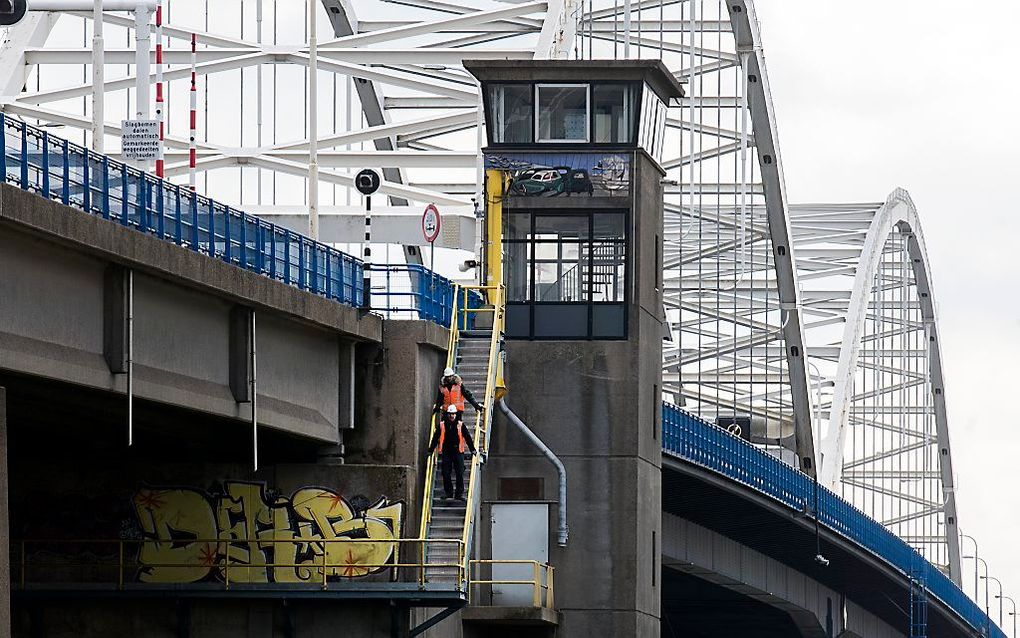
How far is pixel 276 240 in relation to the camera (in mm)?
41406

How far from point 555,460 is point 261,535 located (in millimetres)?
6850

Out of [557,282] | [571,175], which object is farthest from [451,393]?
[571,175]

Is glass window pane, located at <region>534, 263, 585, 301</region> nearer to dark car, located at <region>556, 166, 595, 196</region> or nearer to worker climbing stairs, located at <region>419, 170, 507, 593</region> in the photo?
worker climbing stairs, located at <region>419, 170, 507, 593</region>

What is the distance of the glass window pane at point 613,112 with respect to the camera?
2005 inches

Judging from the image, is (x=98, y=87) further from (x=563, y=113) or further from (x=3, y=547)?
(x=3, y=547)

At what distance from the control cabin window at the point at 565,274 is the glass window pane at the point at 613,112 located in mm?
1723

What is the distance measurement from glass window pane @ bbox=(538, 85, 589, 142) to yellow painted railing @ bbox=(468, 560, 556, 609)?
903 cm

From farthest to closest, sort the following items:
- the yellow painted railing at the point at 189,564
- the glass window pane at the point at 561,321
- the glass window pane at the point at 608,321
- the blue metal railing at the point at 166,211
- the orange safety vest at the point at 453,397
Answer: the glass window pane at the point at 561,321 → the glass window pane at the point at 608,321 → the orange safety vest at the point at 453,397 → the yellow painted railing at the point at 189,564 → the blue metal railing at the point at 166,211

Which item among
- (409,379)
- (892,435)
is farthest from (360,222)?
(892,435)

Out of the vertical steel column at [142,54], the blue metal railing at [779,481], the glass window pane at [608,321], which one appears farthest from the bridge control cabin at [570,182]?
the blue metal railing at [779,481]

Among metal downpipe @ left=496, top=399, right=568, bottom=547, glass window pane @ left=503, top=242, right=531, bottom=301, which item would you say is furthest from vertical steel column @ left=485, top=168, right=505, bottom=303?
metal downpipe @ left=496, top=399, right=568, bottom=547

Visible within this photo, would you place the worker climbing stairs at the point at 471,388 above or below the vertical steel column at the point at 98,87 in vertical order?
below

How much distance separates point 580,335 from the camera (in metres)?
49.7

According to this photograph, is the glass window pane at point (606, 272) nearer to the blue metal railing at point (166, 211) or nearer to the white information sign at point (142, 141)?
the blue metal railing at point (166, 211)
